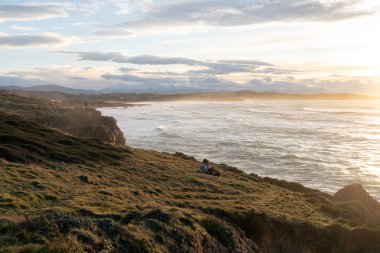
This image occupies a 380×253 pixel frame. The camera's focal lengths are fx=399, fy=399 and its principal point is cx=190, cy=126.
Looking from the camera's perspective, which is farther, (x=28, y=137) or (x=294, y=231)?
(x=28, y=137)

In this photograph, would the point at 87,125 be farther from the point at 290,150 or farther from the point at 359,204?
the point at 359,204

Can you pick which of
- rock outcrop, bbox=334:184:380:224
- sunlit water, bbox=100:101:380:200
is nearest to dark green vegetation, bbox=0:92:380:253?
rock outcrop, bbox=334:184:380:224

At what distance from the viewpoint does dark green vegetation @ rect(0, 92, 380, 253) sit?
15.4 meters

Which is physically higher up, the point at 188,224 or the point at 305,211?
the point at 188,224

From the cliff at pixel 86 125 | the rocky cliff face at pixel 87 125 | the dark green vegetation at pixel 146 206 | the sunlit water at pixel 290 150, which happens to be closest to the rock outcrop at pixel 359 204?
the dark green vegetation at pixel 146 206

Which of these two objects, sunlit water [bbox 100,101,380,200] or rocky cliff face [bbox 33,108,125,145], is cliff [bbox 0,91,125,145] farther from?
sunlit water [bbox 100,101,380,200]

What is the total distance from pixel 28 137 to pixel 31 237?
3446 cm

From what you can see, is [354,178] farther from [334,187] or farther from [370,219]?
[370,219]

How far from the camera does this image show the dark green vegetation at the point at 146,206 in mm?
15383

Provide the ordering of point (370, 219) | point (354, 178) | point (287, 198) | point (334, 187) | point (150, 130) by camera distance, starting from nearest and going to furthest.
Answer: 1. point (370, 219)
2. point (287, 198)
3. point (334, 187)
4. point (354, 178)
5. point (150, 130)

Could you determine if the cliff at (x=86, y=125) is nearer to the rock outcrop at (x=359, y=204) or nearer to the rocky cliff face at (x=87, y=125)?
the rocky cliff face at (x=87, y=125)

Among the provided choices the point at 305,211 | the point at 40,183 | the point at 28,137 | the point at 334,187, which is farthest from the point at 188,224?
the point at 334,187

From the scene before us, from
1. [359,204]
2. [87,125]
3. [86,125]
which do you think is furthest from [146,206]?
[86,125]

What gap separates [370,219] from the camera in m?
38.8
